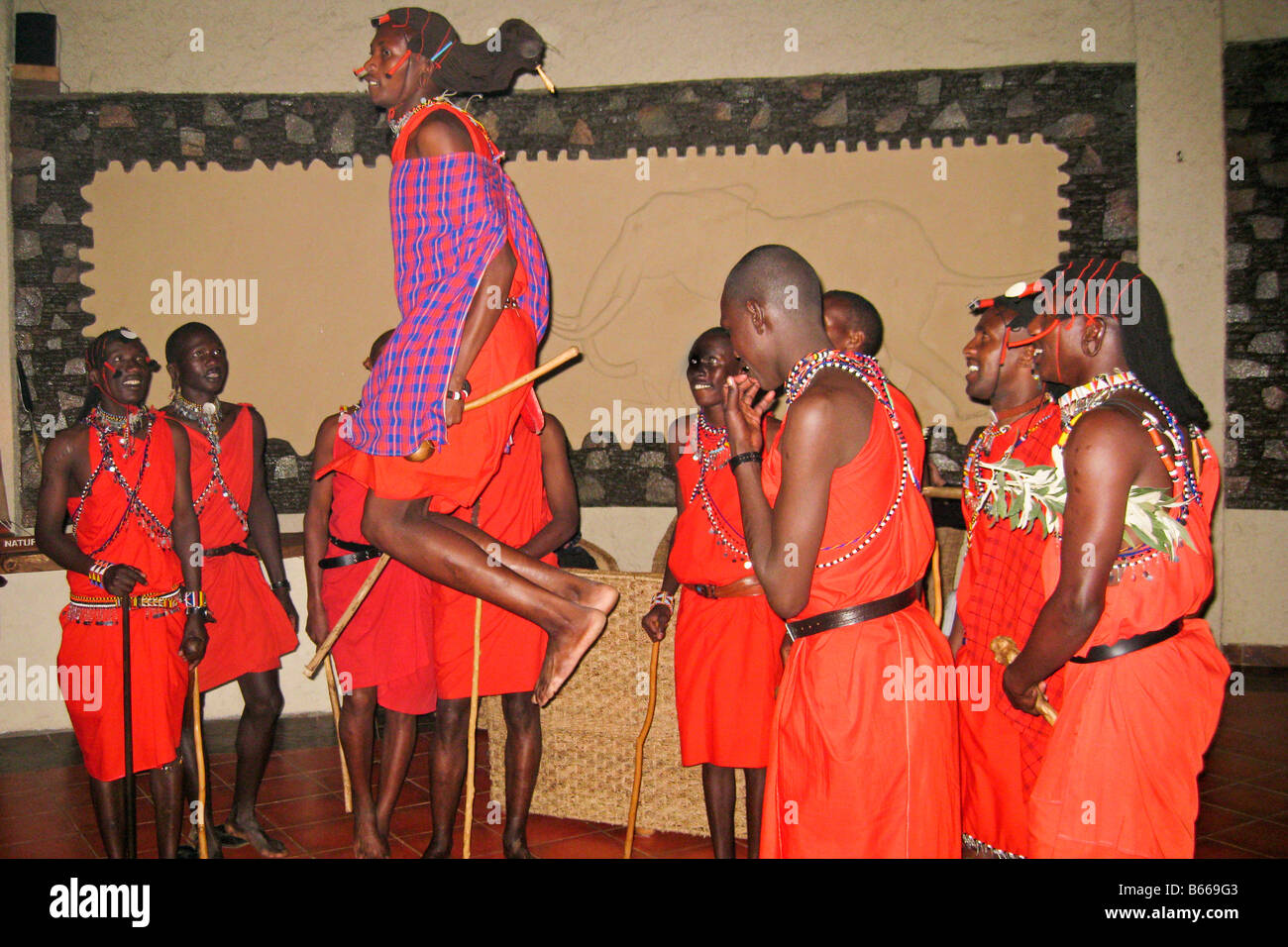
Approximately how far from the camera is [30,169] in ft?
19.8

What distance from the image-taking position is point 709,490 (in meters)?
3.41

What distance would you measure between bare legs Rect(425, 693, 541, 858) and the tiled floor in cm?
28

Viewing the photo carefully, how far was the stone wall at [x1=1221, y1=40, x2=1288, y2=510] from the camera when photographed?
20.5ft

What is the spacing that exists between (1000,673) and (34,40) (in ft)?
21.9

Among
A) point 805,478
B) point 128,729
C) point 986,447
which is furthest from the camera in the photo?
point 128,729

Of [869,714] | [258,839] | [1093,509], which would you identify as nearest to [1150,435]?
[1093,509]

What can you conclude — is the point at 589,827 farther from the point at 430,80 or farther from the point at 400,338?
the point at 430,80

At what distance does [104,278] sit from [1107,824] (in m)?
6.33

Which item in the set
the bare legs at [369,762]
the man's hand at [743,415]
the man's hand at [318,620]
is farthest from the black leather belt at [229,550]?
the man's hand at [743,415]

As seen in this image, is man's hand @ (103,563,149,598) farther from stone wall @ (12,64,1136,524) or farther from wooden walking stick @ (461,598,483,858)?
stone wall @ (12,64,1136,524)

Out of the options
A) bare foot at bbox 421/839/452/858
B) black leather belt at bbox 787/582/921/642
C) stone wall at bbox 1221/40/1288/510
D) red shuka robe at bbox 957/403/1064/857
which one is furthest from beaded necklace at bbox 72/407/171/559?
stone wall at bbox 1221/40/1288/510

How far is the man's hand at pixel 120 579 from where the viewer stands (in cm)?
329

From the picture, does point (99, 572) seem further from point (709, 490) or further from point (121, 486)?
point (709, 490)

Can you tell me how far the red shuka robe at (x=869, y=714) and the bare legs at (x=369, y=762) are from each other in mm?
1974
